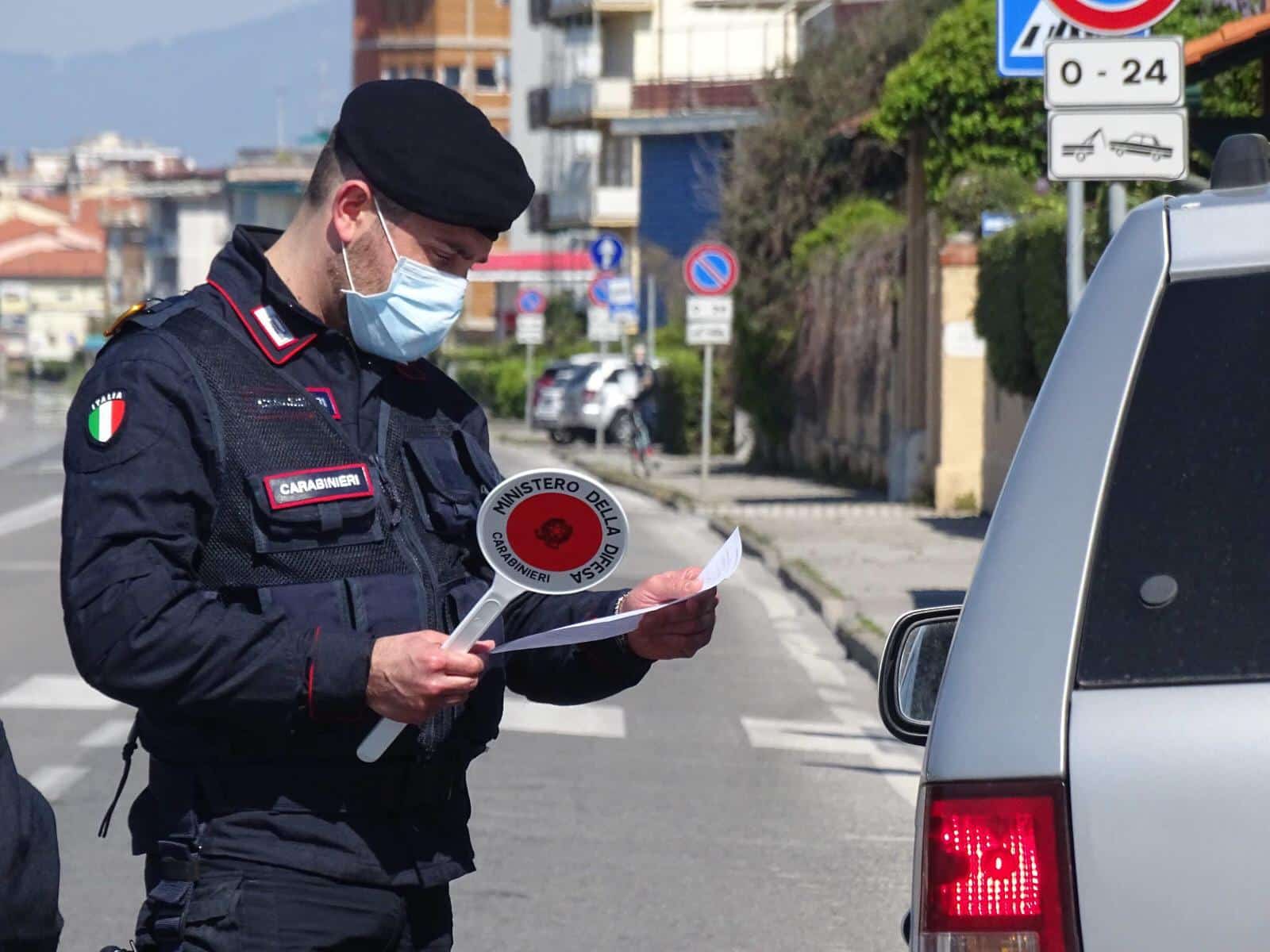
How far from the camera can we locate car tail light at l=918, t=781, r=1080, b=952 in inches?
95.7

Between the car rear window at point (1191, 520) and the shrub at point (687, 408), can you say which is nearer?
the car rear window at point (1191, 520)

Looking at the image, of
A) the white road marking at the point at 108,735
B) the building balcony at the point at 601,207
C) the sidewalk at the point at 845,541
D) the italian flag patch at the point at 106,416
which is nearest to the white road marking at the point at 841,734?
the sidewalk at the point at 845,541

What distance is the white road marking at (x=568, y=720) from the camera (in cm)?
1017

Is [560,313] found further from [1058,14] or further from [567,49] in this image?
[1058,14]

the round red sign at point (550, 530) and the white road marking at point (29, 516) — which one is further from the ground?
the round red sign at point (550, 530)

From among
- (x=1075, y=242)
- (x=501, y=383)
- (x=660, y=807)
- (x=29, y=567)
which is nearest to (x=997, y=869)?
(x=660, y=807)

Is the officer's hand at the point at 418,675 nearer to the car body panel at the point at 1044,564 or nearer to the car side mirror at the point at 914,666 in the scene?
the car body panel at the point at 1044,564

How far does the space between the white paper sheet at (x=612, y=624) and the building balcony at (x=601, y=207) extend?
207ft

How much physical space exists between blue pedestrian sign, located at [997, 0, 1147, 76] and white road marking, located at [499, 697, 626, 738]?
3.68m

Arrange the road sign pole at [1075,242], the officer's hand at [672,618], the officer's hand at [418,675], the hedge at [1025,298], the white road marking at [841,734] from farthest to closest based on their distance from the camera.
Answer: the hedge at [1025,298] < the road sign pole at [1075,242] < the white road marking at [841,734] < the officer's hand at [672,618] < the officer's hand at [418,675]

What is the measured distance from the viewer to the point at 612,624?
3.04 meters

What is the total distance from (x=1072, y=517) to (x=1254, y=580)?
0.70 ft

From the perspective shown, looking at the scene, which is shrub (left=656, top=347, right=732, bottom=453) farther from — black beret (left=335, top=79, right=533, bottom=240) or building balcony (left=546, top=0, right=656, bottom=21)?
black beret (left=335, top=79, right=533, bottom=240)

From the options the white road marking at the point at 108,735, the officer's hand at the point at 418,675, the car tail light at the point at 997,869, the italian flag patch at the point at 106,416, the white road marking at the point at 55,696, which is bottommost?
the white road marking at the point at 55,696
